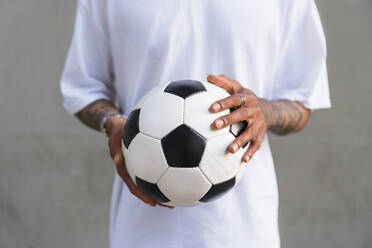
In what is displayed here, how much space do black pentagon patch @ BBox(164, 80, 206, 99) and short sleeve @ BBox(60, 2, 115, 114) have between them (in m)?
0.42

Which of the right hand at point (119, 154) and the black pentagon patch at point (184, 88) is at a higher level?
the black pentagon patch at point (184, 88)

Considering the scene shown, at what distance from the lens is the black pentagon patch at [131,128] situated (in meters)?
1.00

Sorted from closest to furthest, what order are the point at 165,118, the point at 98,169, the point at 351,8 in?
the point at 165,118, the point at 351,8, the point at 98,169

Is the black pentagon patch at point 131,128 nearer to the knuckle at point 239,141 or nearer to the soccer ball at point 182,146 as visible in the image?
the soccer ball at point 182,146

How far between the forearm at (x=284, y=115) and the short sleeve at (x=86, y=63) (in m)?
0.53

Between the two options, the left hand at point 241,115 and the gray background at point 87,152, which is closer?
the left hand at point 241,115

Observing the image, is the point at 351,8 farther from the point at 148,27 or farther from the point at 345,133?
the point at 148,27

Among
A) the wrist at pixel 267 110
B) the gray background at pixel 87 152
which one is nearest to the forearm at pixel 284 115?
the wrist at pixel 267 110

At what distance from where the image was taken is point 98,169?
2.60 m

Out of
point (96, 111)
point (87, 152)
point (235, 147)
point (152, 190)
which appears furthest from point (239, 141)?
point (87, 152)

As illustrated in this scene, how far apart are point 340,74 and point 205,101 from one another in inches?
68.3

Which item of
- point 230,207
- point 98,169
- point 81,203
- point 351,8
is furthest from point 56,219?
point 351,8

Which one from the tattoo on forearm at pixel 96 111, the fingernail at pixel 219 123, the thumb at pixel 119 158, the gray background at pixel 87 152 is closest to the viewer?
the fingernail at pixel 219 123

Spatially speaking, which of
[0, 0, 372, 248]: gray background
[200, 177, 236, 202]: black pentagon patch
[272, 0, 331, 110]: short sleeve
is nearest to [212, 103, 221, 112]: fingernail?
[200, 177, 236, 202]: black pentagon patch
